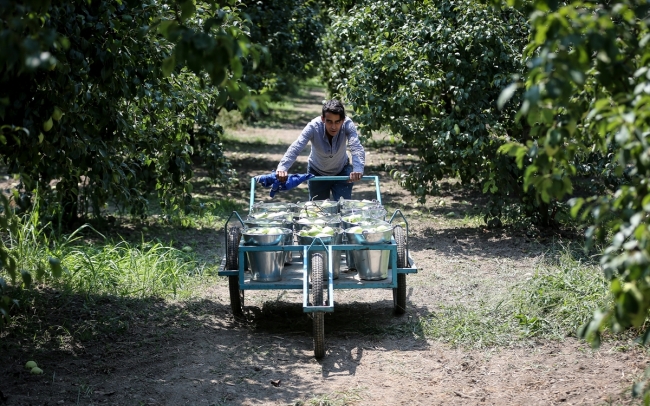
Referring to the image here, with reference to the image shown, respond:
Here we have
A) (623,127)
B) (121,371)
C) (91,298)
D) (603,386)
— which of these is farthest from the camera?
(91,298)

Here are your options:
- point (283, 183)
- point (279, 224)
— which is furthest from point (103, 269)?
point (279, 224)

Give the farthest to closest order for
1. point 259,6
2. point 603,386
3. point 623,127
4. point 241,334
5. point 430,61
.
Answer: point 259,6 < point 430,61 < point 241,334 < point 603,386 < point 623,127

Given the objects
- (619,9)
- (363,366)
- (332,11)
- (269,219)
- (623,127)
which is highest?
(332,11)

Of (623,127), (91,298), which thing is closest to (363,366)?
(91,298)

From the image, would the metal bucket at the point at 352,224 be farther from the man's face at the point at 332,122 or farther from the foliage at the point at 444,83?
the foliage at the point at 444,83

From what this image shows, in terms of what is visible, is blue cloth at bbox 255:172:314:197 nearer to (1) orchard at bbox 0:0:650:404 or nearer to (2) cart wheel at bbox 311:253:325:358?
(1) orchard at bbox 0:0:650:404

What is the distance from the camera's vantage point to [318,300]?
219 inches

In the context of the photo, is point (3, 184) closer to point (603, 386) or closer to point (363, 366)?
point (363, 366)

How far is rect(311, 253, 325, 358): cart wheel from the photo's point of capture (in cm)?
557

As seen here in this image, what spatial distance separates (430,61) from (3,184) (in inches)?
324

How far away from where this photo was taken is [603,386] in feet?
16.6

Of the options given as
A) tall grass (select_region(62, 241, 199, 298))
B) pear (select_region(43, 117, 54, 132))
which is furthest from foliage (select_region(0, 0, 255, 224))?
tall grass (select_region(62, 241, 199, 298))

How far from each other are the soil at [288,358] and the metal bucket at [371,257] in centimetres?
55

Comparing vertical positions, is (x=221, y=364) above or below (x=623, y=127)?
below
